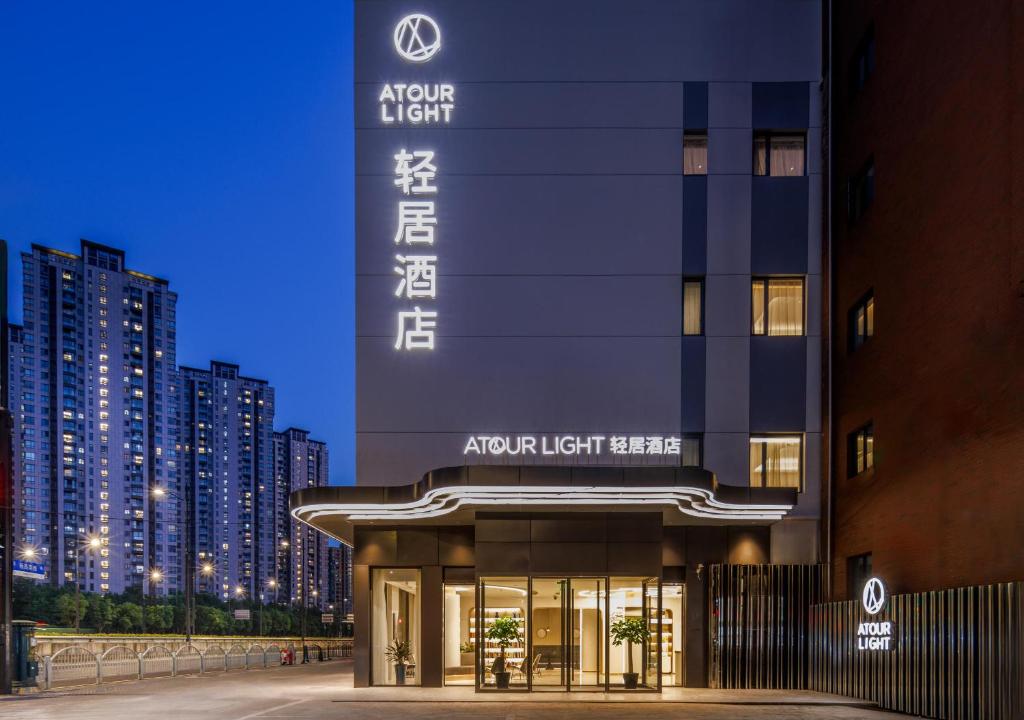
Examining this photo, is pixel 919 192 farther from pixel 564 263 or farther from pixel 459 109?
pixel 459 109

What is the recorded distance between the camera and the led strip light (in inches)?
694

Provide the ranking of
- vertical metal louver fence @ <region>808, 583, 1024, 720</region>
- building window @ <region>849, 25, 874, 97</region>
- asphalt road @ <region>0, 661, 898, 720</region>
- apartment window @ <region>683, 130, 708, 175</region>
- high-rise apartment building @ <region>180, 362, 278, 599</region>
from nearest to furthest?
vertical metal louver fence @ <region>808, 583, 1024, 720</region> < asphalt road @ <region>0, 661, 898, 720</region> < building window @ <region>849, 25, 874, 97</region> < apartment window @ <region>683, 130, 708, 175</region> < high-rise apartment building @ <region>180, 362, 278, 599</region>

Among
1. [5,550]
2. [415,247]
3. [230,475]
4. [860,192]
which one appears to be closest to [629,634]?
[415,247]

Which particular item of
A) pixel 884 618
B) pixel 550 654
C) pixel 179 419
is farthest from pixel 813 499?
pixel 179 419

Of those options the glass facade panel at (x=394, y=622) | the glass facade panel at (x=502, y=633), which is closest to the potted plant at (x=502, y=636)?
the glass facade panel at (x=502, y=633)

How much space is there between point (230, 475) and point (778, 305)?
327 feet

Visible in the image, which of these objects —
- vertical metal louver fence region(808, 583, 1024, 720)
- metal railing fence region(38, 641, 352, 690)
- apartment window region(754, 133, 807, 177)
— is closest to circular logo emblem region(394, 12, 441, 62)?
apartment window region(754, 133, 807, 177)

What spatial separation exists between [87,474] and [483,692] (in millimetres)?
83690

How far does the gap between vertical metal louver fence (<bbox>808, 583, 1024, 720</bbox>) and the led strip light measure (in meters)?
2.90

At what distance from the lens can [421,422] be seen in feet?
73.3

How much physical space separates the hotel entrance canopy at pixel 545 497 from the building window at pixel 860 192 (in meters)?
6.90

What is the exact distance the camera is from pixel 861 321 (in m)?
21.1

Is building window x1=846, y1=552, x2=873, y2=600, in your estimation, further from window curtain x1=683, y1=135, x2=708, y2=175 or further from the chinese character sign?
the chinese character sign

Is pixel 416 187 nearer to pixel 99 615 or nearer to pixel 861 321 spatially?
pixel 861 321
